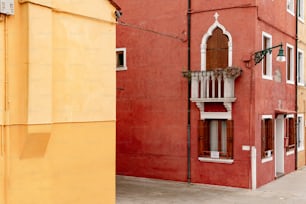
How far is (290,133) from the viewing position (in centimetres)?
1886

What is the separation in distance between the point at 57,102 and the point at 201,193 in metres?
7.49

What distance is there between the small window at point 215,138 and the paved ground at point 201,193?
118 centimetres

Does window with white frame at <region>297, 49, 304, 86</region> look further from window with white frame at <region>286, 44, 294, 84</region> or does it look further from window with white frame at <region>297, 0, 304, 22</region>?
window with white frame at <region>297, 0, 304, 22</region>

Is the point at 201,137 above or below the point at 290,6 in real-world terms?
below

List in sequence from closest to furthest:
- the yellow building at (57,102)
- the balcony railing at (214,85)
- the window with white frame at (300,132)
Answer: the yellow building at (57,102), the balcony railing at (214,85), the window with white frame at (300,132)

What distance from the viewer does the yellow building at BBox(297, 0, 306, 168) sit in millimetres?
19922

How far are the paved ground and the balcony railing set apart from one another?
124 inches

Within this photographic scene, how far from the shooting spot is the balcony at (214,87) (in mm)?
14802

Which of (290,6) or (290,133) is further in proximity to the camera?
(290,133)

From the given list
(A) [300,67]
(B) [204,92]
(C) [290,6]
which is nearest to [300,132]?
(A) [300,67]

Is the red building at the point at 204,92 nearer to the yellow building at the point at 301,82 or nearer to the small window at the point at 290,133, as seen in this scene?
the small window at the point at 290,133

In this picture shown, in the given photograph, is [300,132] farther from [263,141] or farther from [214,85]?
[214,85]

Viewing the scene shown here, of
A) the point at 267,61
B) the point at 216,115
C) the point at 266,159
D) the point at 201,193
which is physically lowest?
the point at 201,193

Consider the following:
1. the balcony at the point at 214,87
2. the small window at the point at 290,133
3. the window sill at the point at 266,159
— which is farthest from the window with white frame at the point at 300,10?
the window sill at the point at 266,159
